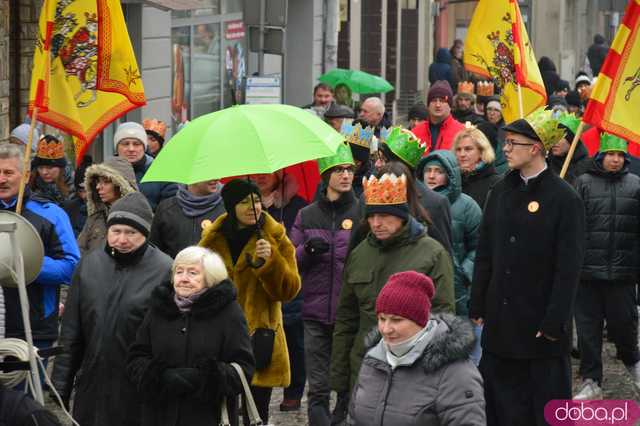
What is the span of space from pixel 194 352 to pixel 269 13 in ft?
34.3

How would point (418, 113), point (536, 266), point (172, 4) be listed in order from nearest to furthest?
point (536, 266) < point (172, 4) < point (418, 113)

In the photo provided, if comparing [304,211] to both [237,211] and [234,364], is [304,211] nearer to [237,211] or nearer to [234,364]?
[237,211]

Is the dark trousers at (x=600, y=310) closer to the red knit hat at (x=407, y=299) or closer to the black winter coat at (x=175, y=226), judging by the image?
the black winter coat at (x=175, y=226)

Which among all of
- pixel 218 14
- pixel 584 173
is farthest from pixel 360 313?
pixel 218 14

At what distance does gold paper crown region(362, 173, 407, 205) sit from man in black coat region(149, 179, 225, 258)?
4.95 feet

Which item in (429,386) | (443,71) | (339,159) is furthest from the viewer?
(443,71)

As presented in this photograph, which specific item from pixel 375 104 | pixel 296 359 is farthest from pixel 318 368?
pixel 375 104

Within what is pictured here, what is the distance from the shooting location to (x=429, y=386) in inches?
244

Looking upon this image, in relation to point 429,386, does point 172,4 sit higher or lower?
higher

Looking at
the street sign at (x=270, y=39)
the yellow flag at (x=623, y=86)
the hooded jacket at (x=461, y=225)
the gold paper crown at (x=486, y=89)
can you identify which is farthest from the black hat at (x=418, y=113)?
the yellow flag at (x=623, y=86)

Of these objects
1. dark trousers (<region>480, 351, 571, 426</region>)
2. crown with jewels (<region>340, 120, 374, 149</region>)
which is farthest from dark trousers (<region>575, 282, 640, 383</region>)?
dark trousers (<region>480, 351, 571, 426</region>)

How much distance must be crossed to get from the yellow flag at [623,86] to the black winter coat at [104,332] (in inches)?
109

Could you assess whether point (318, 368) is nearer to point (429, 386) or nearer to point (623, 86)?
point (623, 86)

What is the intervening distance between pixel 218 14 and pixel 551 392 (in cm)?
1451
